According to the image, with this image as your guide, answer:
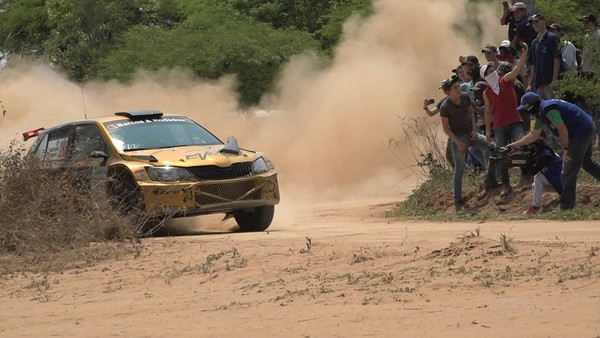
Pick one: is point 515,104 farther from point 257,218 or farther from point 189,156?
point 189,156

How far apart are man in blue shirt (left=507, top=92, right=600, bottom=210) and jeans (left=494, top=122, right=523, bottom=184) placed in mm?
1501

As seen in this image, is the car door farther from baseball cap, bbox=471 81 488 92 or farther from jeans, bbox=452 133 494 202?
baseball cap, bbox=471 81 488 92

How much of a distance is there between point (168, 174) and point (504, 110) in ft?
14.3

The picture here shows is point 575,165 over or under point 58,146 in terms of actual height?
under

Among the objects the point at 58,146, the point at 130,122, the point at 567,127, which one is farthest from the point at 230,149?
the point at 567,127

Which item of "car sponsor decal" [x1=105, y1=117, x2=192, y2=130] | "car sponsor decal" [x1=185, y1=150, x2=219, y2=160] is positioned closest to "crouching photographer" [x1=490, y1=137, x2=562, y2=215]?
"car sponsor decal" [x1=185, y1=150, x2=219, y2=160]

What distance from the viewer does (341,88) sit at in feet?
88.0

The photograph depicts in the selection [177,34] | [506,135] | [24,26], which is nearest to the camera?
[506,135]

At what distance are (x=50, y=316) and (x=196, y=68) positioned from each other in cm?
2513

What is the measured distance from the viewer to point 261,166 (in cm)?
1545

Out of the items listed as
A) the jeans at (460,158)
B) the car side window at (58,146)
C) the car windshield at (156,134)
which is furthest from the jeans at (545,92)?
the car side window at (58,146)

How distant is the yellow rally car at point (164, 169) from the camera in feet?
48.0

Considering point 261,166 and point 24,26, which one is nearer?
point 261,166

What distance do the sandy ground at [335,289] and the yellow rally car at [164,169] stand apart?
3.75ft
